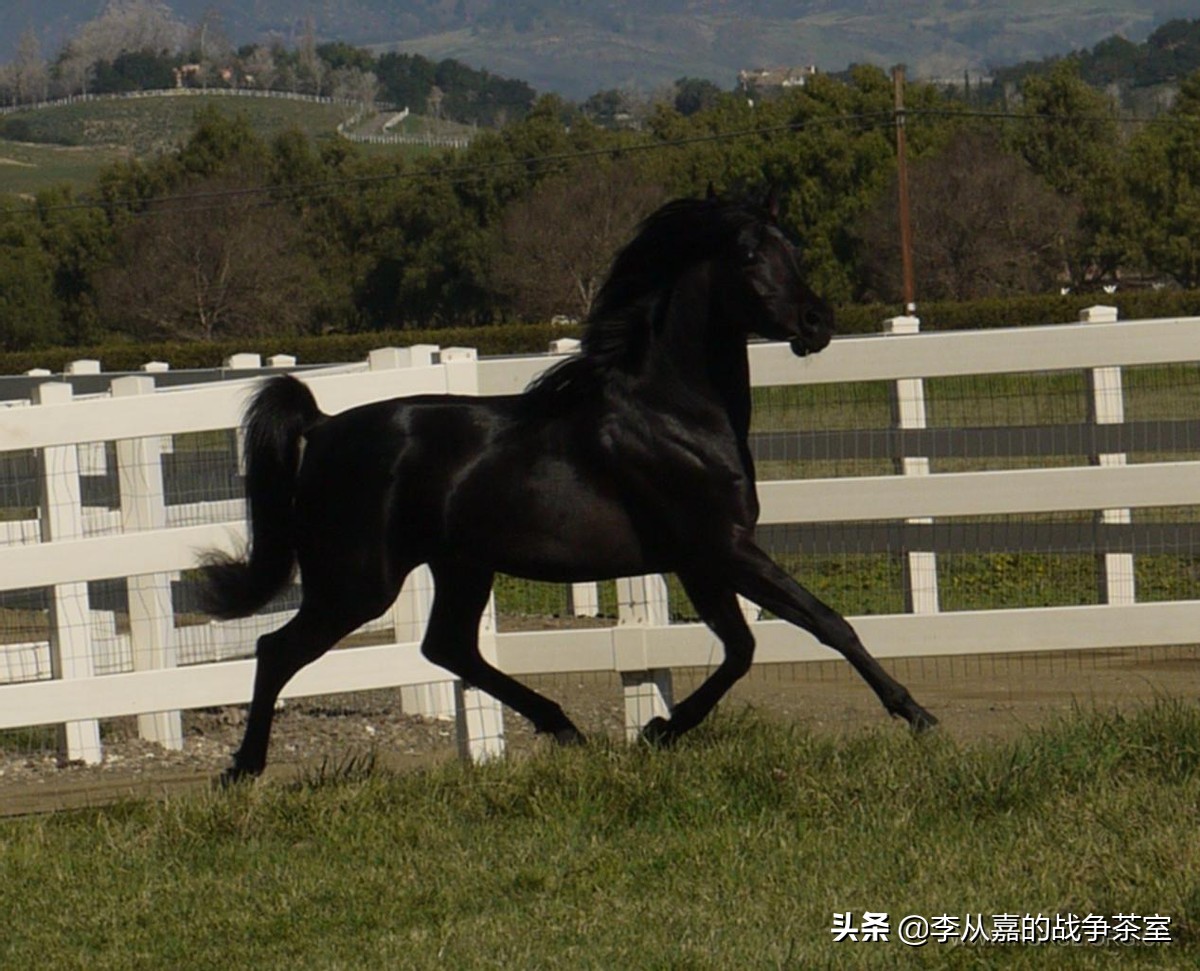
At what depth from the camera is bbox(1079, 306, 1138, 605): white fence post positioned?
37.3ft

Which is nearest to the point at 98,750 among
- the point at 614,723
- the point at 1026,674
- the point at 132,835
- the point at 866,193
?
the point at 614,723

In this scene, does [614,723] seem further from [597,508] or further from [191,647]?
[597,508]

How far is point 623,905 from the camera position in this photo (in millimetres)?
5109

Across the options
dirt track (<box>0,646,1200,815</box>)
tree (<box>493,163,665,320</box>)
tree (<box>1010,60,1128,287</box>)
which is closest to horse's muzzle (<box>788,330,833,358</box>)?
dirt track (<box>0,646,1200,815</box>)

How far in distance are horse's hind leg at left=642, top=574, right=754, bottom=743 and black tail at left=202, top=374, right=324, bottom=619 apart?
137 cm

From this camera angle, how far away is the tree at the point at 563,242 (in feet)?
203

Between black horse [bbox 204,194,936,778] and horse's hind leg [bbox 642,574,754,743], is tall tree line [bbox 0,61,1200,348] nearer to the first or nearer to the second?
black horse [bbox 204,194,936,778]

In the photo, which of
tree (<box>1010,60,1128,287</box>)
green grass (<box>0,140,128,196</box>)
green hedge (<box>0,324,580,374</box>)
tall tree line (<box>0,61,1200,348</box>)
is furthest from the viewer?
green grass (<box>0,140,128,196</box>)

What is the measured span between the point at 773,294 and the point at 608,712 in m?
3.60

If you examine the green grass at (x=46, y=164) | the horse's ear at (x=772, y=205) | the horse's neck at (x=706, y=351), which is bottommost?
the horse's neck at (x=706, y=351)

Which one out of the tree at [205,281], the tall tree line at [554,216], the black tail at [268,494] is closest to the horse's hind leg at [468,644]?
the black tail at [268,494]

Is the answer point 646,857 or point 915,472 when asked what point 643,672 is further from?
point 915,472

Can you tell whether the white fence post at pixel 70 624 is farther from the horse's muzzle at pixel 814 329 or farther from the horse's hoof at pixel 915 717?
the horse's hoof at pixel 915 717

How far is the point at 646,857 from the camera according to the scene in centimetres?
554
